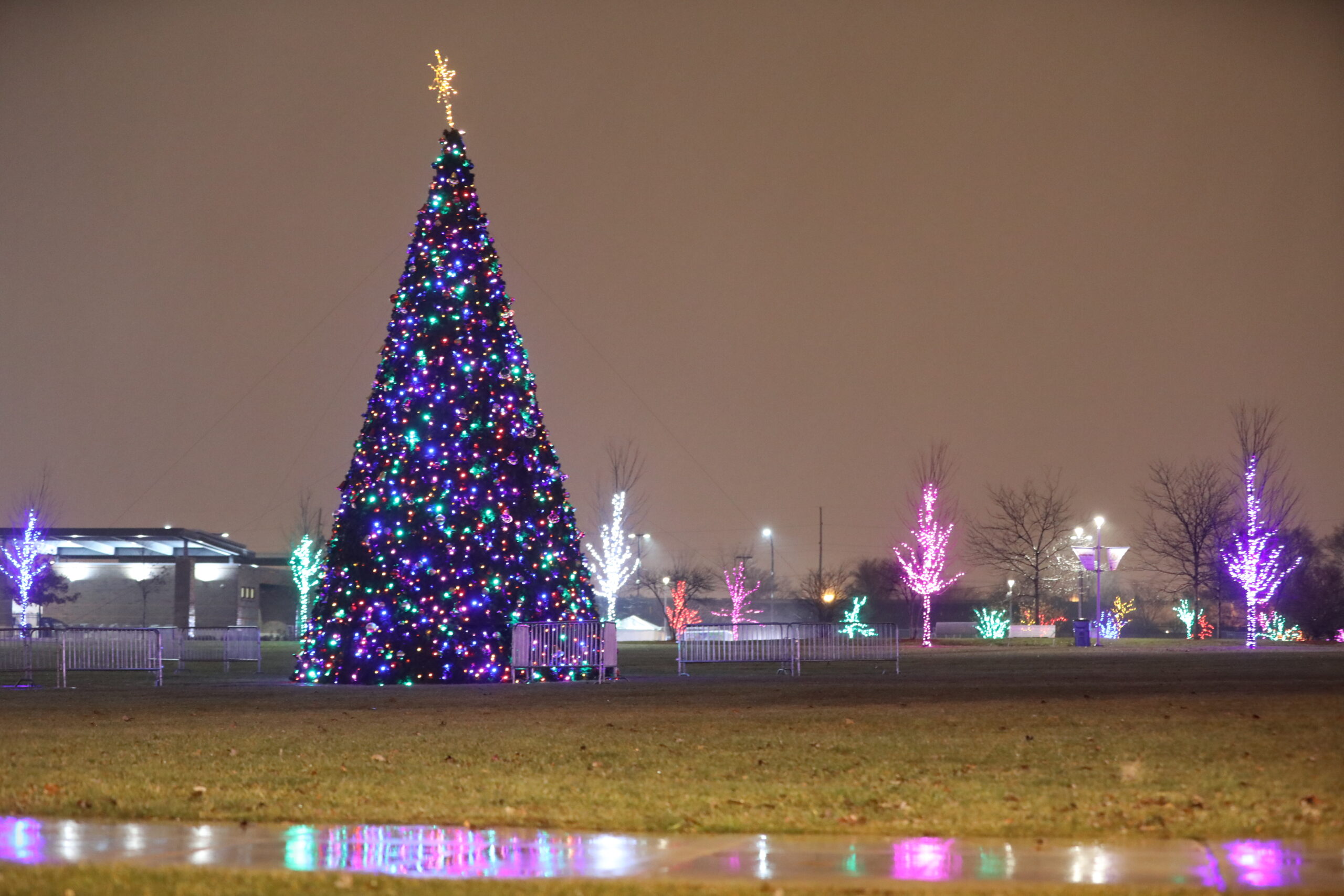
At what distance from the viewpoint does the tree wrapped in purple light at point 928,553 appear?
59.8m

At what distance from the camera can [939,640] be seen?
58781mm

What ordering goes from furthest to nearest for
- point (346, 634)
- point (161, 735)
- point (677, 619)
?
point (677, 619)
point (346, 634)
point (161, 735)

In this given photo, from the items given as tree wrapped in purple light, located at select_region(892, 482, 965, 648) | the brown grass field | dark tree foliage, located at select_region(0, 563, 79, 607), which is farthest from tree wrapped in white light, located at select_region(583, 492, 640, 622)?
dark tree foliage, located at select_region(0, 563, 79, 607)

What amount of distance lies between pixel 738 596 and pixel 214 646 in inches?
1529

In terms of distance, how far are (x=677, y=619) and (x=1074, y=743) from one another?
63312 millimetres

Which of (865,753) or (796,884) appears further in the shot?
(865,753)

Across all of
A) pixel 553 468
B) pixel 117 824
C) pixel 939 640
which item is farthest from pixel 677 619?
pixel 117 824

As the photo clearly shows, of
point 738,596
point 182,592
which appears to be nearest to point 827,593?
point 738,596

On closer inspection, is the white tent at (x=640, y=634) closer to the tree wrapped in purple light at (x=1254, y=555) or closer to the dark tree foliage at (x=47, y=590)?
the tree wrapped in purple light at (x=1254, y=555)

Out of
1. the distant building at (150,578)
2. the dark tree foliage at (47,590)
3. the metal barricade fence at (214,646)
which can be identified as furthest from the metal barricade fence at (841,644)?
the distant building at (150,578)

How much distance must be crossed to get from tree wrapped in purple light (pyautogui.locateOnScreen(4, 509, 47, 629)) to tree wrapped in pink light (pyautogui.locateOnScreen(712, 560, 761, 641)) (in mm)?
36579

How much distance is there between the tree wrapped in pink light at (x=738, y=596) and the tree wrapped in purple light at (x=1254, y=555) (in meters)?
23.8

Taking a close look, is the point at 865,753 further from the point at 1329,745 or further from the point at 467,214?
the point at 467,214

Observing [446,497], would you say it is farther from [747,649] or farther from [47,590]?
[47,590]
